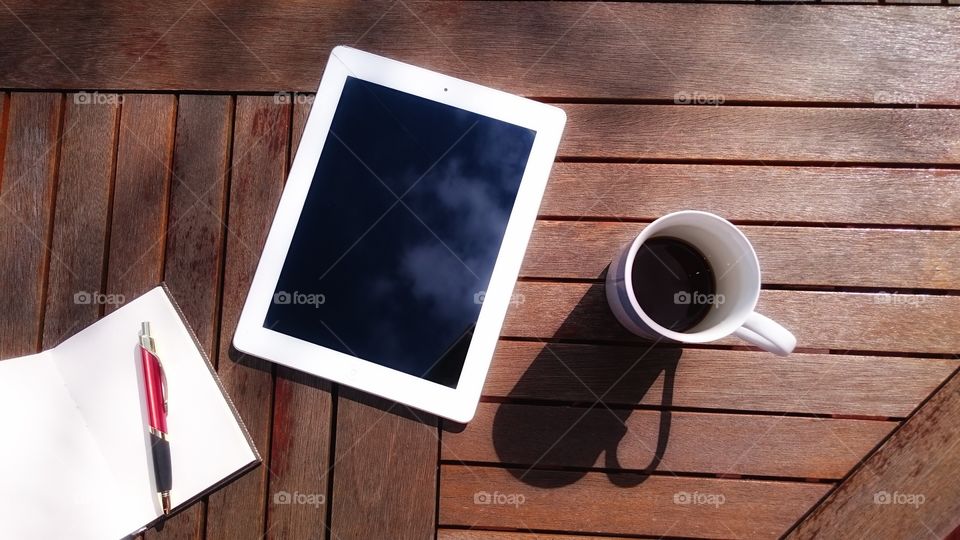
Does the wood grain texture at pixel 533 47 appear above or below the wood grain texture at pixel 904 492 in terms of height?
above

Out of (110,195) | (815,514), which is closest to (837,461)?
(815,514)

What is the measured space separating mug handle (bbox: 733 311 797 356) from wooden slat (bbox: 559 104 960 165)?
0.97 ft

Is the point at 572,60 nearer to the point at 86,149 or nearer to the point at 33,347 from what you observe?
the point at 86,149

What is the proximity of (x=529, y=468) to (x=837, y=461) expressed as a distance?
45 cm

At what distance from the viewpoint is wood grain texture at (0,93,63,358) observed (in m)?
0.85

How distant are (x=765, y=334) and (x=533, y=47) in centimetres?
54

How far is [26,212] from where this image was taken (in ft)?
2.86

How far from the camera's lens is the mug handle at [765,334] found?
678 mm

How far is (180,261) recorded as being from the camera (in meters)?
0.85

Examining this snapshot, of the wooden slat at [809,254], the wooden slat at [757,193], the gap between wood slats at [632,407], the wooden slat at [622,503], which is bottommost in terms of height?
the wooden slat at [622,503]

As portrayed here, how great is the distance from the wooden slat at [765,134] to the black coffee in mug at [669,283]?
0.18m

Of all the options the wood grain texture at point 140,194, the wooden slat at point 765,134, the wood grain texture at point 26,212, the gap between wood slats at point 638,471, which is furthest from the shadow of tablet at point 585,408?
the wood grain texture at point 26,212

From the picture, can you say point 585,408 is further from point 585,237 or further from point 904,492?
point 904,492

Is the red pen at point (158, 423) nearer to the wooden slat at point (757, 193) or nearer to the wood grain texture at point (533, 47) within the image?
the wood grain texture at point (533, 47)
